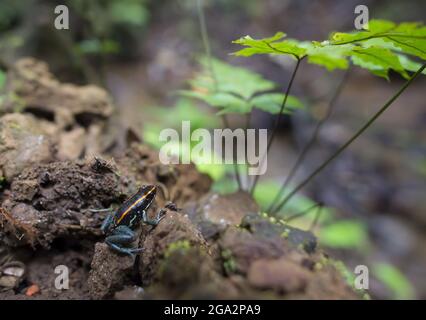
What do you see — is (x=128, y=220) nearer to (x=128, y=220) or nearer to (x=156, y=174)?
(x=128, y=220)

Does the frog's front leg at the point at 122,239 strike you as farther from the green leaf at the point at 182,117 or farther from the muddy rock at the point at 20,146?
the green leaf at the point at 182,117

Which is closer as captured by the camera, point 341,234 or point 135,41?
point 341,234

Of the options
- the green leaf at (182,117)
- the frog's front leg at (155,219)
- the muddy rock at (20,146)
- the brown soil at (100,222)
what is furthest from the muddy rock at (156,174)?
the green leaf at (182,117)

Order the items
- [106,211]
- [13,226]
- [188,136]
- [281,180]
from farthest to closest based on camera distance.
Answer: [281,180], [188,136], [106,211], [13,226]

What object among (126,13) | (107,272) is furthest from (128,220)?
(126,13)

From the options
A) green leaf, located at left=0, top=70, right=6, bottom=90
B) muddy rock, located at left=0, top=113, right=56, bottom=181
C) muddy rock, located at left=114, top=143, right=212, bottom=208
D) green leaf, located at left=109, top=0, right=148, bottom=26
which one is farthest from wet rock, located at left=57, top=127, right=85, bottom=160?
green leaf, located at left=109, top=0, right=148, bottom=26

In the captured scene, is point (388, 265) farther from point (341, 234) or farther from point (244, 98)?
point (244, 98)
